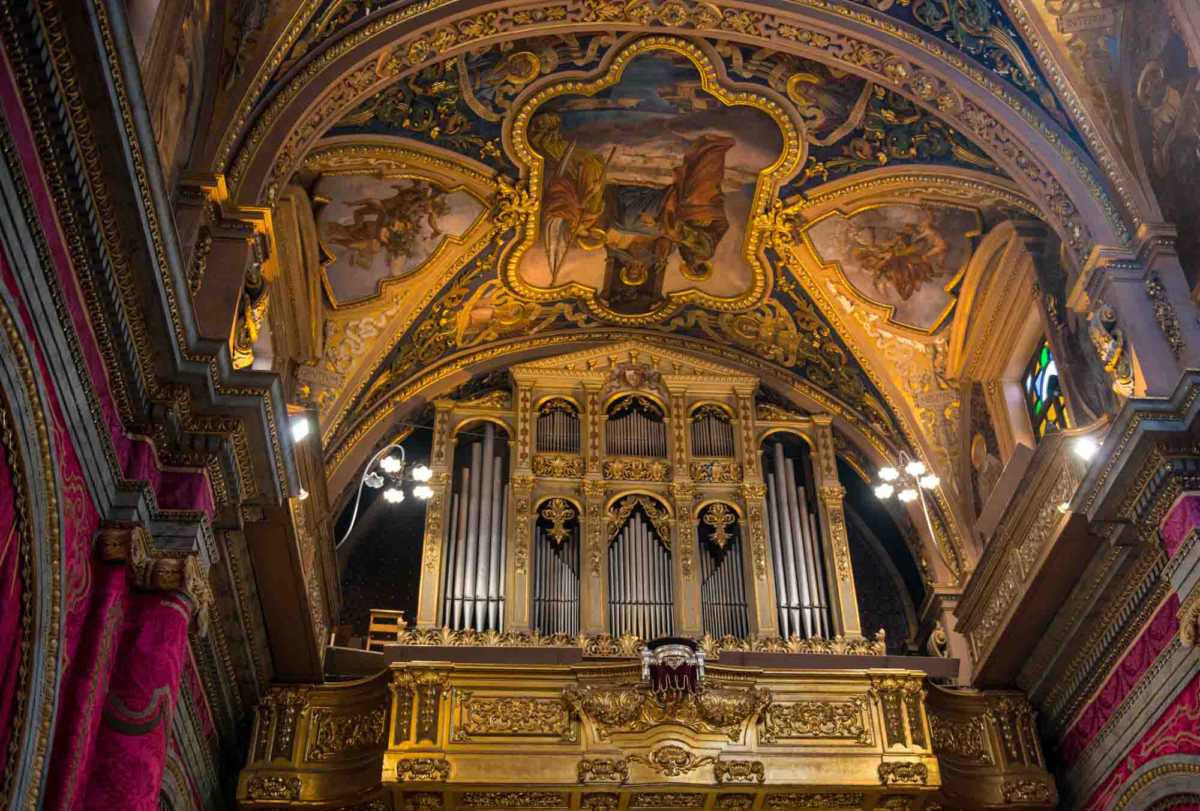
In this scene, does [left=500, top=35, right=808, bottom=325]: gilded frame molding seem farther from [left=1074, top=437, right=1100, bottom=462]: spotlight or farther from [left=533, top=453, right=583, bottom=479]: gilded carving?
[left=1074, top=437, right=1100, bottom=462]: spotlight

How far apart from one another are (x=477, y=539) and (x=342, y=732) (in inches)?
104

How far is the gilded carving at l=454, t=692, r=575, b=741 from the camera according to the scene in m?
11.0

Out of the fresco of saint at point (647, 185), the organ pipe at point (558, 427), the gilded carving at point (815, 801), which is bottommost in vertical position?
the gilded carving at point (815, 801)

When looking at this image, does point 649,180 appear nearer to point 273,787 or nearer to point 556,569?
point 556,569

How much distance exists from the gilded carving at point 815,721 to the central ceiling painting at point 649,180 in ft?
16.2

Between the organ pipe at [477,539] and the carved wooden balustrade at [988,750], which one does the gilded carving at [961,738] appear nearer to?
the carved wooden balustrade at [988,750]

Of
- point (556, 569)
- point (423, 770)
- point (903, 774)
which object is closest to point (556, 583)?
point (556, 569)

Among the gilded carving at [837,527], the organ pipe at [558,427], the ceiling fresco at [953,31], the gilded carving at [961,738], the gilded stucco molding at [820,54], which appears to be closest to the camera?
the ceiling fresco at [953,31]

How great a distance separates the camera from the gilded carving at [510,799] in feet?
35.1

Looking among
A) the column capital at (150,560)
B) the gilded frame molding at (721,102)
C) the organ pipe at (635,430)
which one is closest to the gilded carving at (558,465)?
the organ pipe at (635,430)

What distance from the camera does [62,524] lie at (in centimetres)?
708

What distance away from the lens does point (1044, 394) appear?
12328 mm

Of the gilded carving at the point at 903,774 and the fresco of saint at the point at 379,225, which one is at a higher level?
the fresco of saint at the point at 379,225

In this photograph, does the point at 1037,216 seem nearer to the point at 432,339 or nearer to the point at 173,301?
the point at 432,339
